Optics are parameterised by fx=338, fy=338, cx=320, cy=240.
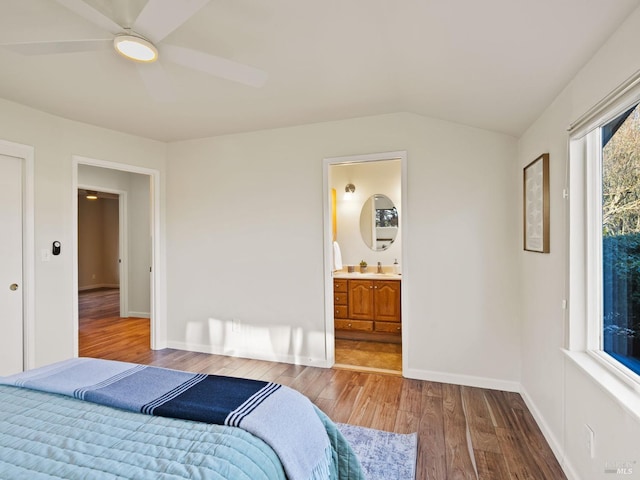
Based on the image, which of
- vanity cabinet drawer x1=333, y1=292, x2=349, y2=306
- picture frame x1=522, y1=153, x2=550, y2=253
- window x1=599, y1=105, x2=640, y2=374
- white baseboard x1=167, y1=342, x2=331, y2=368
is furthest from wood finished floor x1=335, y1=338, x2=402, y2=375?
window x1=599, y1=105, x2=640, y2=374

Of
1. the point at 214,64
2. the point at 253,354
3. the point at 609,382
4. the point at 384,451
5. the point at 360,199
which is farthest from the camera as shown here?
the point at 360,199

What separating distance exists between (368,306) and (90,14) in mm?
3762

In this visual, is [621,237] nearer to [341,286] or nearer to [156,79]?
[156,79]

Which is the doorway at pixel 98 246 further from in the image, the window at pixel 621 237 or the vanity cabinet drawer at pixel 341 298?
the window at pixel 621 237

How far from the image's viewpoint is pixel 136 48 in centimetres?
172

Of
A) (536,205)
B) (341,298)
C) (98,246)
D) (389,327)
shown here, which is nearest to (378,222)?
(341,298)

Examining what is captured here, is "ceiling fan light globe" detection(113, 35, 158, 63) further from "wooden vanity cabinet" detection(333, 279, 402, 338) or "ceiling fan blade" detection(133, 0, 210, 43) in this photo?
"wooden vanity cabinet" detection(333, 279, 402, 338)

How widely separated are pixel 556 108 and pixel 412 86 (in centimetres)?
97

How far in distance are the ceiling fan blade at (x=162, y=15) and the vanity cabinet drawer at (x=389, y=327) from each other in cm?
368

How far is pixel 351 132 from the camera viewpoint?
135 inches

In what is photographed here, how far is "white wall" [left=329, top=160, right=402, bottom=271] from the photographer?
4.86 metres

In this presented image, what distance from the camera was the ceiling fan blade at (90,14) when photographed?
135cm

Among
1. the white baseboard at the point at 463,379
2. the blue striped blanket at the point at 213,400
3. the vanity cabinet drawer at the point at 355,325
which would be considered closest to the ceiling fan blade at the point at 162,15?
the blue striped blanket at the point at 213,400

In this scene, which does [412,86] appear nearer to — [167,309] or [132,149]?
[132,149]
